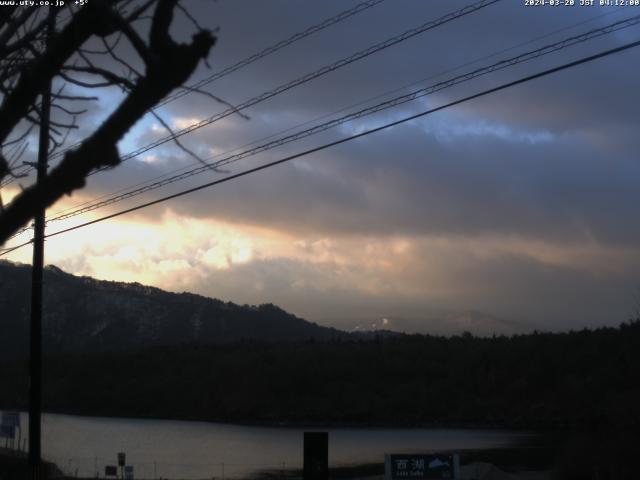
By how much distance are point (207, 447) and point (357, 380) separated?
61.1 meters

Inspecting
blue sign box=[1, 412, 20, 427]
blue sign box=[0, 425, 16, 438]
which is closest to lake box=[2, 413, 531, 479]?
blue sign box=[0, 425, 16, 438]

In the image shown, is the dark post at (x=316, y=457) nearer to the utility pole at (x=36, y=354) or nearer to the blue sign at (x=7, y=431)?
the utility pole at (x=36, y=354)

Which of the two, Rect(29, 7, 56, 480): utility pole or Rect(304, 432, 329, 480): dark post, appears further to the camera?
Rect(29, 7, 56, 480): utility pole

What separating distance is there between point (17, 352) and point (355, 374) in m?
60.5

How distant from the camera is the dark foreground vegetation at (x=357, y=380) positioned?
106 meters

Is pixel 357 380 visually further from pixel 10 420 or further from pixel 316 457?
pixel 316 457

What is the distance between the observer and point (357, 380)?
12650 centimetres

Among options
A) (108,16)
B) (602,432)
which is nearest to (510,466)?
(602,432)

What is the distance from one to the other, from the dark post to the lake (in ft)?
74.3

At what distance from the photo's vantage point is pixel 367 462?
52.1 metres

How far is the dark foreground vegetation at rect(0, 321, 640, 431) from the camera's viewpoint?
348 feet

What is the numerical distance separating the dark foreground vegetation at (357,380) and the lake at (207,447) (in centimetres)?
1549

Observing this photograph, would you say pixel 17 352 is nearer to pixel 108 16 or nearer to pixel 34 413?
pixel 34 413

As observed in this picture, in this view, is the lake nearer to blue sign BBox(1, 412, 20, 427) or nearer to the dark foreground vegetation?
blue sign BBox(1, 412, 20, 427)
